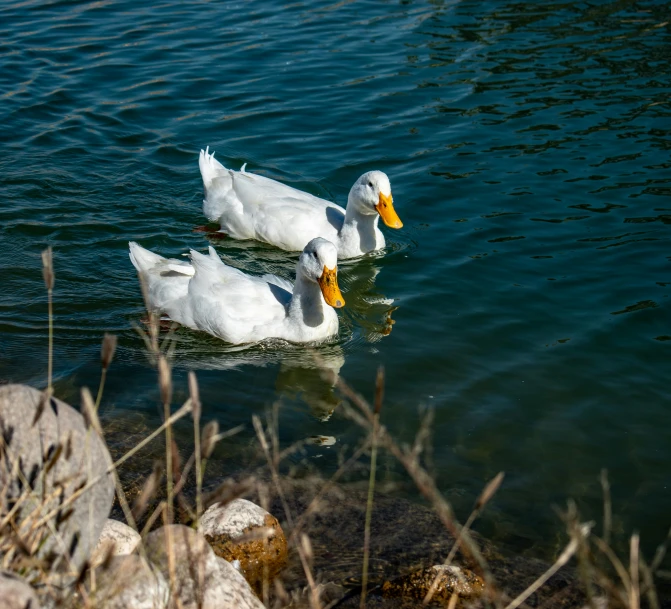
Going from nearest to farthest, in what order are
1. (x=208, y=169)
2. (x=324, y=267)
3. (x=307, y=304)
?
1. (x=324, y=267)
2. (x=307, y=304)
3. (x=208, y=169)

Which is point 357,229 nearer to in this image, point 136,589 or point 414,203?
point 414,203

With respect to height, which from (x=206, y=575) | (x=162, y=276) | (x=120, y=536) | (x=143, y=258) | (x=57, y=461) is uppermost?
(x=57, y=461)

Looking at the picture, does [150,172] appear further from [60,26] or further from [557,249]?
[60,26]

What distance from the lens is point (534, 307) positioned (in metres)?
7.14

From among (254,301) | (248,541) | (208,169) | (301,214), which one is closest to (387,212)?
(301,214)

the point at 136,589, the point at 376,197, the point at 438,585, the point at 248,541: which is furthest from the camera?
the point at 376,197

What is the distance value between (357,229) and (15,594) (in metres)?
6.09

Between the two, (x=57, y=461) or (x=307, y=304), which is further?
(x=307, y=304)

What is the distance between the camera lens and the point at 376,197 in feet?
26.2

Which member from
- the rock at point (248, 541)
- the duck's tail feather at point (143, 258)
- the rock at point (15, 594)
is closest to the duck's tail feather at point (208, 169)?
the duck's tail feather at point (143, 258)

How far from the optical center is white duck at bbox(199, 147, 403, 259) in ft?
26.5

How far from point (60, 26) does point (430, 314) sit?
8809 millimetres

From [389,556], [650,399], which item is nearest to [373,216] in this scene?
[650,399]

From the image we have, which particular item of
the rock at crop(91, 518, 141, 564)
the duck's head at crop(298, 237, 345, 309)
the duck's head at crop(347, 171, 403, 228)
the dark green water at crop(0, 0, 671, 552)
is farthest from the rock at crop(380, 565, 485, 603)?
the duck's head at crop(347, 171, 403, 228)
